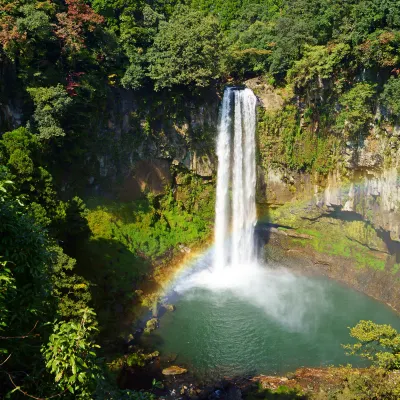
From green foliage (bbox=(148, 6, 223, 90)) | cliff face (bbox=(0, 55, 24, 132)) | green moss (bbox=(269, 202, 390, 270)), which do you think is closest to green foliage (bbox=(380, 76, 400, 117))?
green moss (bbox=(269, 202, 390, 270))

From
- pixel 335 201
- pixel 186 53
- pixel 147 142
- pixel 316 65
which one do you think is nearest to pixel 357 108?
pixel 316 65

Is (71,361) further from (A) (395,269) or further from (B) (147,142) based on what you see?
(A) (395,269)

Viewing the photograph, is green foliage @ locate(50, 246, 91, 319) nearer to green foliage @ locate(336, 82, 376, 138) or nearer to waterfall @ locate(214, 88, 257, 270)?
waterfall @ locate(214, 88, 257, 270)

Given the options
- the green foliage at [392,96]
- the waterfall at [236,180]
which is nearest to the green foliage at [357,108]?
the green foliage at [392,96]

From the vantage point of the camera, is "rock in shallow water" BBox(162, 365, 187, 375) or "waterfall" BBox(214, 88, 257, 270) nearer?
"rock in shallow water" BBox(162, 365, 187, 375)

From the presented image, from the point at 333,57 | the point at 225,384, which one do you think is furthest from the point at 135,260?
the point at 333,57
